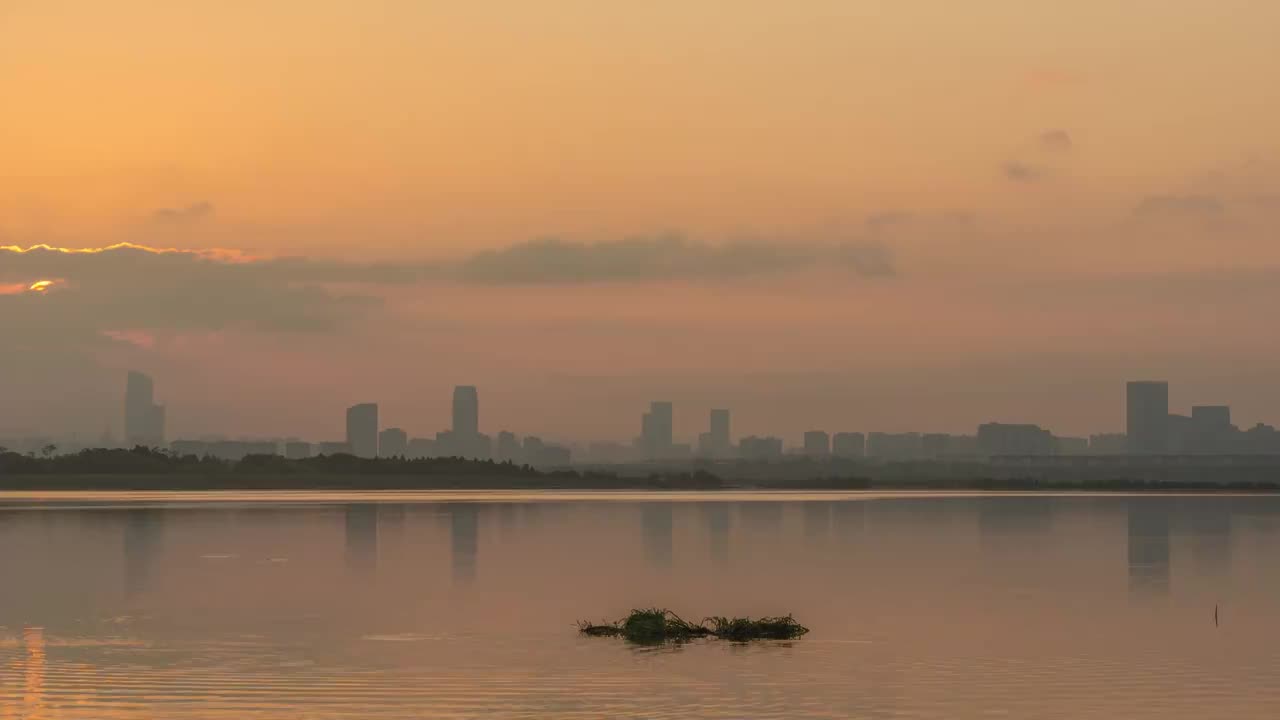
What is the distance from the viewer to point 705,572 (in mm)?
68125

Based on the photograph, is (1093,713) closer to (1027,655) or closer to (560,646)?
(1027,655)

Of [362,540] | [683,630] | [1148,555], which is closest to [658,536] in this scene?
[362,540]

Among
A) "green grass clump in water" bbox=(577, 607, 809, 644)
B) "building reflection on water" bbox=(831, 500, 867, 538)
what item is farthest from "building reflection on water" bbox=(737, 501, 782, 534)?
"green grass clump in water" bbox=(577, 607, 809, 644)

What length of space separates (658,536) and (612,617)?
4869cm

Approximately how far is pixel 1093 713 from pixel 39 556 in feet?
180

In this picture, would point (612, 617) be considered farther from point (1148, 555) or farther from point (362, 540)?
point (362, 540)

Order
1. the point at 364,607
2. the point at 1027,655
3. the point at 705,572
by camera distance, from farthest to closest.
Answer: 1. the point at 705,572
2. the point at 364,607
3. the point at 1027,655

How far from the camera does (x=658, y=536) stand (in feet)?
322

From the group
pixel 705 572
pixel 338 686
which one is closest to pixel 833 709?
pixel 338 686

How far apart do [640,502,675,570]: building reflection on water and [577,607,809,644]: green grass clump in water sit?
2558 centimetres

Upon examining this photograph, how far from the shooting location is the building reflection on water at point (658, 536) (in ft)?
250

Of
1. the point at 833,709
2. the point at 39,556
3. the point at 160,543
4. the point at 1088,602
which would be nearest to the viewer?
the point at 833,709

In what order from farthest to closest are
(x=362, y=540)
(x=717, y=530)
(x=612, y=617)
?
(x=717, y=530), (x=362, y=540), (x=612, y=617)

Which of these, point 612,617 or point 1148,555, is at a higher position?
point 1148,555
